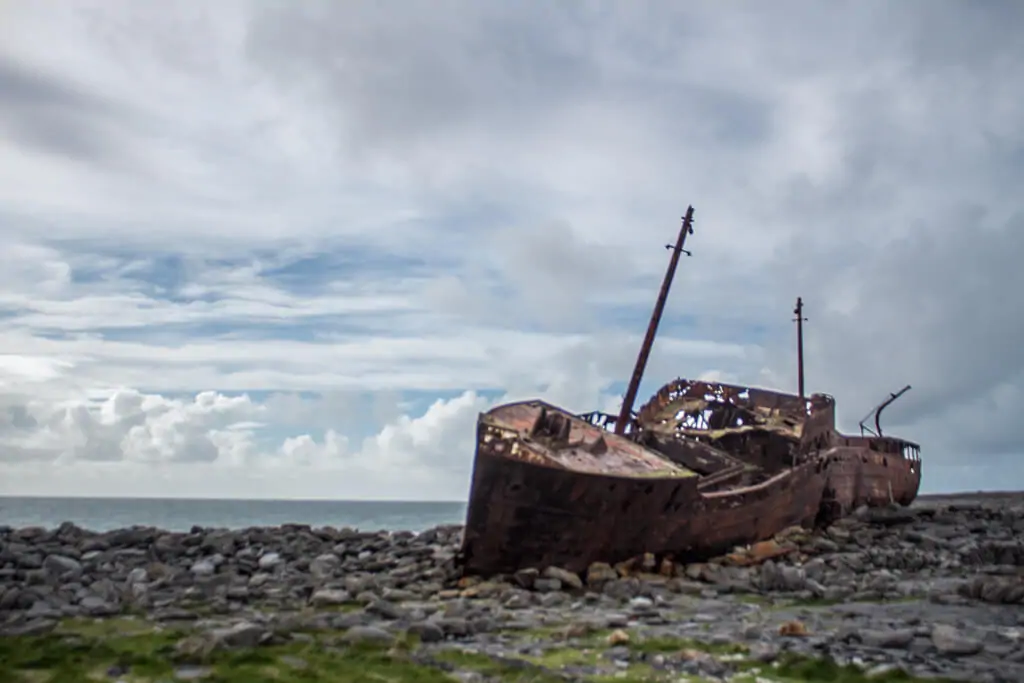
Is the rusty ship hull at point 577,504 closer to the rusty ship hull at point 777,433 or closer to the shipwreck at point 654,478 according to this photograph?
the shipwreck at point 654,478

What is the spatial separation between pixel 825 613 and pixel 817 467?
10436 millimetres

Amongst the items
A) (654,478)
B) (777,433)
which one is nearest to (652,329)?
(777,433)

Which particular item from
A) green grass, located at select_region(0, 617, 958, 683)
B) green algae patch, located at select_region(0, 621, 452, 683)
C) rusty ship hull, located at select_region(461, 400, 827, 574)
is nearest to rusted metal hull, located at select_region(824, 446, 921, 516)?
rusty ship hull, located at select_region(461, 400, 827, 574)

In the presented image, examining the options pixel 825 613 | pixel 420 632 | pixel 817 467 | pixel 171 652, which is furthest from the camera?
pixel 817 467

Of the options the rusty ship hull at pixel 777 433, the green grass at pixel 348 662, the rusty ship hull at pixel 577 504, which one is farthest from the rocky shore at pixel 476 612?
the rusty ship hull at pixel 777 433

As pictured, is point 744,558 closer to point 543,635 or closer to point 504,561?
point 504,561

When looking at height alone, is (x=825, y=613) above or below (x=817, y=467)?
below

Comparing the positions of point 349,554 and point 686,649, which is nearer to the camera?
point 686,649

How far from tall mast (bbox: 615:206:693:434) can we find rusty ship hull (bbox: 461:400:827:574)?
5018 mm

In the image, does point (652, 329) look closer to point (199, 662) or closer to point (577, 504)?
point (577, 504)

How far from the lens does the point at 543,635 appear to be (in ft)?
31.6

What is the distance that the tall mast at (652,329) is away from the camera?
22.4 m

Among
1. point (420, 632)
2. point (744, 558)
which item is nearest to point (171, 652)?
point (420, 632)

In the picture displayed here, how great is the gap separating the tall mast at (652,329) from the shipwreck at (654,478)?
1.2 inches
